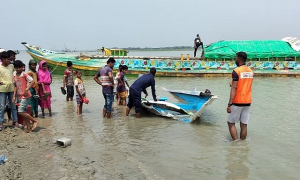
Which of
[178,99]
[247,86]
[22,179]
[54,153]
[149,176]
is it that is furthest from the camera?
[178,99]

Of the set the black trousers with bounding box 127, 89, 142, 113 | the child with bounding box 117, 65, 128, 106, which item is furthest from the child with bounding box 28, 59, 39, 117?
the child with bounding box 117, 65, 128, 106

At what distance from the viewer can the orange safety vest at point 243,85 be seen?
5.03 meters

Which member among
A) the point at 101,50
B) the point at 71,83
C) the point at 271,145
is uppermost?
the point at 101,50

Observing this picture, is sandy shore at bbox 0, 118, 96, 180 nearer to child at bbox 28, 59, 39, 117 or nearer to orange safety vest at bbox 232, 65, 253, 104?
child at bbox 28, 59, 39, 117

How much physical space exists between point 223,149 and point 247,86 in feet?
3.98

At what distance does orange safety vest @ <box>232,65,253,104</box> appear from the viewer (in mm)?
5031

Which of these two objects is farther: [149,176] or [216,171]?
[216,171]

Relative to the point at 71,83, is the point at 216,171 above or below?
below

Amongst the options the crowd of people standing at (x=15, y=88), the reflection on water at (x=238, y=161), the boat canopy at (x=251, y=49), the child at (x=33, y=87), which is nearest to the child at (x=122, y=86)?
the child at (x=33, y=87)

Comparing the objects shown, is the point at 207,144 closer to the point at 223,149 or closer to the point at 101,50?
the point at 223,149

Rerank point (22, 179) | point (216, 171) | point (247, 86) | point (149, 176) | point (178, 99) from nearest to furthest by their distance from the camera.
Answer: point (22, 179), point (149, 176), point (216, 171), point (247, 86), point (178, 99)

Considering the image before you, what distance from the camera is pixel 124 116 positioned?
25.6 ft

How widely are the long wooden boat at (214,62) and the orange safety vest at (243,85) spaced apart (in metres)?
14.5

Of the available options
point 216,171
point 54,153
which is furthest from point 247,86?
point 54,153
